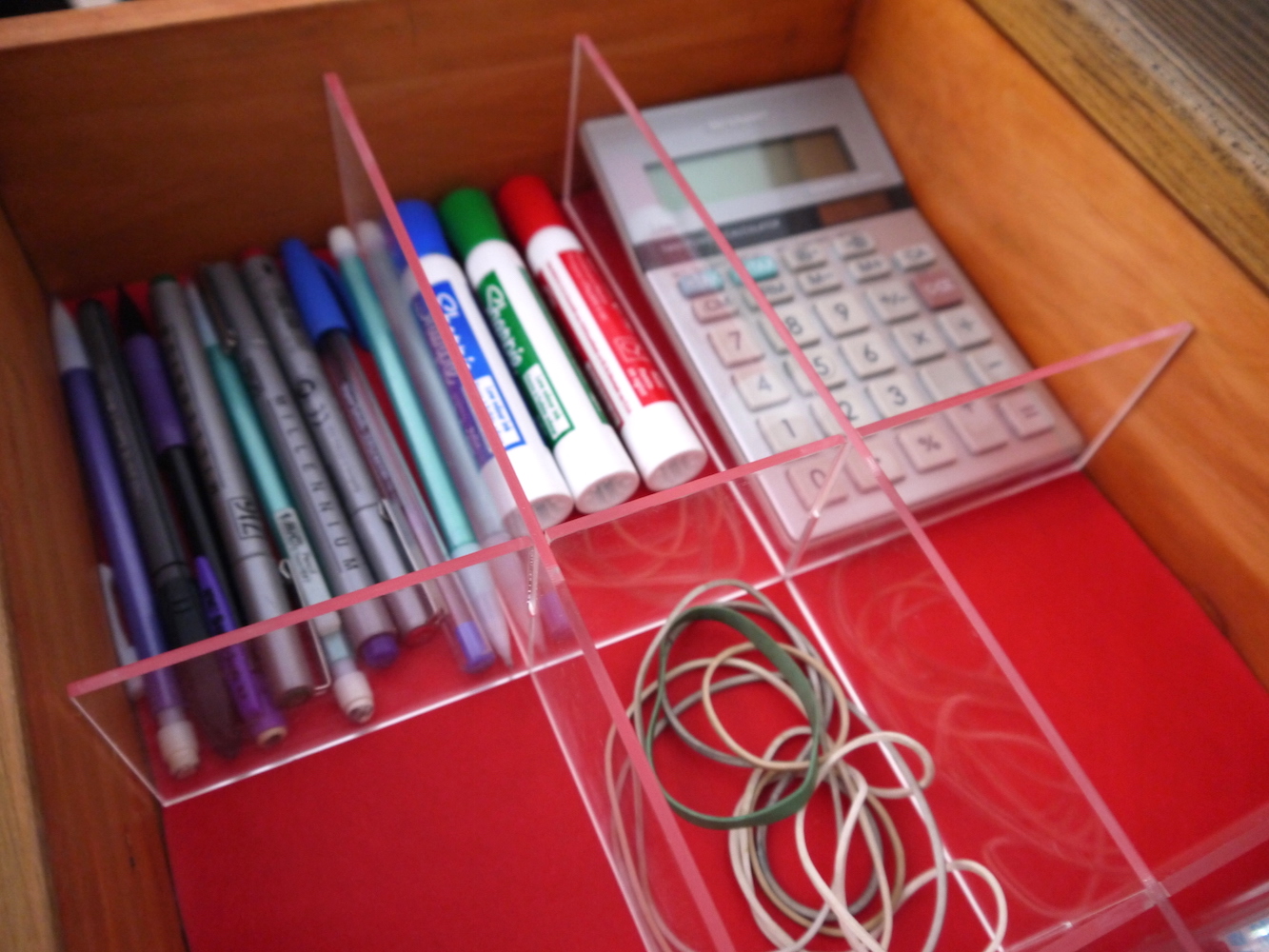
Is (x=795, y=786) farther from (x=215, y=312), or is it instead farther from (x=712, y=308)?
(x=215, y=312)

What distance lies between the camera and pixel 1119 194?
1.56 ft

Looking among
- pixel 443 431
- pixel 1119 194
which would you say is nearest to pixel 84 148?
pixel 443 431

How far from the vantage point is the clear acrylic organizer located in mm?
363

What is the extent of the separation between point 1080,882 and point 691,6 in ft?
1.59

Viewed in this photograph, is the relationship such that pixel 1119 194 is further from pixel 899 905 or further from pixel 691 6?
pixel 899 905

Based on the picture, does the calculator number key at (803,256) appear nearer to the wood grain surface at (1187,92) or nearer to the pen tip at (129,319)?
the wood grain surface at (1187,92)

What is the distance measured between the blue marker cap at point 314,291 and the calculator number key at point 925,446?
0.31 meters

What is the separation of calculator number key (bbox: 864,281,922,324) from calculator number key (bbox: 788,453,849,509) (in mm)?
131

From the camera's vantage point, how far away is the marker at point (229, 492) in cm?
41

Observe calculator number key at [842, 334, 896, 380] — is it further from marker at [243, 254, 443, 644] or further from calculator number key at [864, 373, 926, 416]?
marker at [243, 254, 443, 644]

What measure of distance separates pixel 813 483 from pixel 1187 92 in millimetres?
244

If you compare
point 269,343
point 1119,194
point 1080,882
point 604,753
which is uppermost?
point 269,343

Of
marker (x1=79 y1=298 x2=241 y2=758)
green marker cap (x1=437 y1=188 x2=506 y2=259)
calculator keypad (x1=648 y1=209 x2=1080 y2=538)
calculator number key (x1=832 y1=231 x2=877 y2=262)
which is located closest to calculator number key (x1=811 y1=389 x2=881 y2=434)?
calculator keypad (x1=648 y1=209 x2=1080 y2=538)

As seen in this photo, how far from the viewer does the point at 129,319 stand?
1.65 ft
